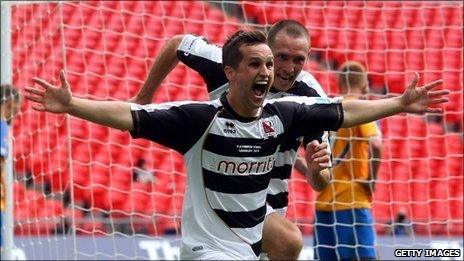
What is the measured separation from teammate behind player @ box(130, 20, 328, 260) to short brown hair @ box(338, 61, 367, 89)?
2449 millimetres

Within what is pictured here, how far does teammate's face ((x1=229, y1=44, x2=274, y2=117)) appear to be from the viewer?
497 centimetres

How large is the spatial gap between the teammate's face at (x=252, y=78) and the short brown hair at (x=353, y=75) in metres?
3.37

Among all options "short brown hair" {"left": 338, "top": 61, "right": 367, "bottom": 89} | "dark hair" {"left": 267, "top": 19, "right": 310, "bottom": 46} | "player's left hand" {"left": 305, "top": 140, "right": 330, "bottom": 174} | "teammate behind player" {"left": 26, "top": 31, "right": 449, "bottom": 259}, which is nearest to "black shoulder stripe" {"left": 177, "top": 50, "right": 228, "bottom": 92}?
"dark hair" {"left": 267, "top": 19, "right": 310, "bottom": 46}

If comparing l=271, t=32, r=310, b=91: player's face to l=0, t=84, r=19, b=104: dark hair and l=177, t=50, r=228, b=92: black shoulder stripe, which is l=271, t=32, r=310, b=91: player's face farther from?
l=0, t=84, r=19, b=104: dark hair

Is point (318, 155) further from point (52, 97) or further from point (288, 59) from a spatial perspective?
point (52, 97)

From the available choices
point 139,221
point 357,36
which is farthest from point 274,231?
point 357,36

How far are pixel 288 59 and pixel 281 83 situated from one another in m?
0.13

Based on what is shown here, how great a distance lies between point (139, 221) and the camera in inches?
433

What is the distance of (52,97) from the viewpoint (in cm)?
476

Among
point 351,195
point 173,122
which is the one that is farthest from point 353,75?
point 173,122

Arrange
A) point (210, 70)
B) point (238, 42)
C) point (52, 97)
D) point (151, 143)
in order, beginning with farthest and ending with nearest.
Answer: point (151, 143)
point (210, 70)
point (238, 42)
point (52, 97)

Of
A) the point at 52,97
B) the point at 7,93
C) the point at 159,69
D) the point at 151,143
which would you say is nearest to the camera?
the point at 52,97

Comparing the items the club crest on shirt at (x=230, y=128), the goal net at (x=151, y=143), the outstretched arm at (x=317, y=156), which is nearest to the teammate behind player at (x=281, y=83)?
the outstretched arm at (x=317, y=156)

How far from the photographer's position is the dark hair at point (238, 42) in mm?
5062
